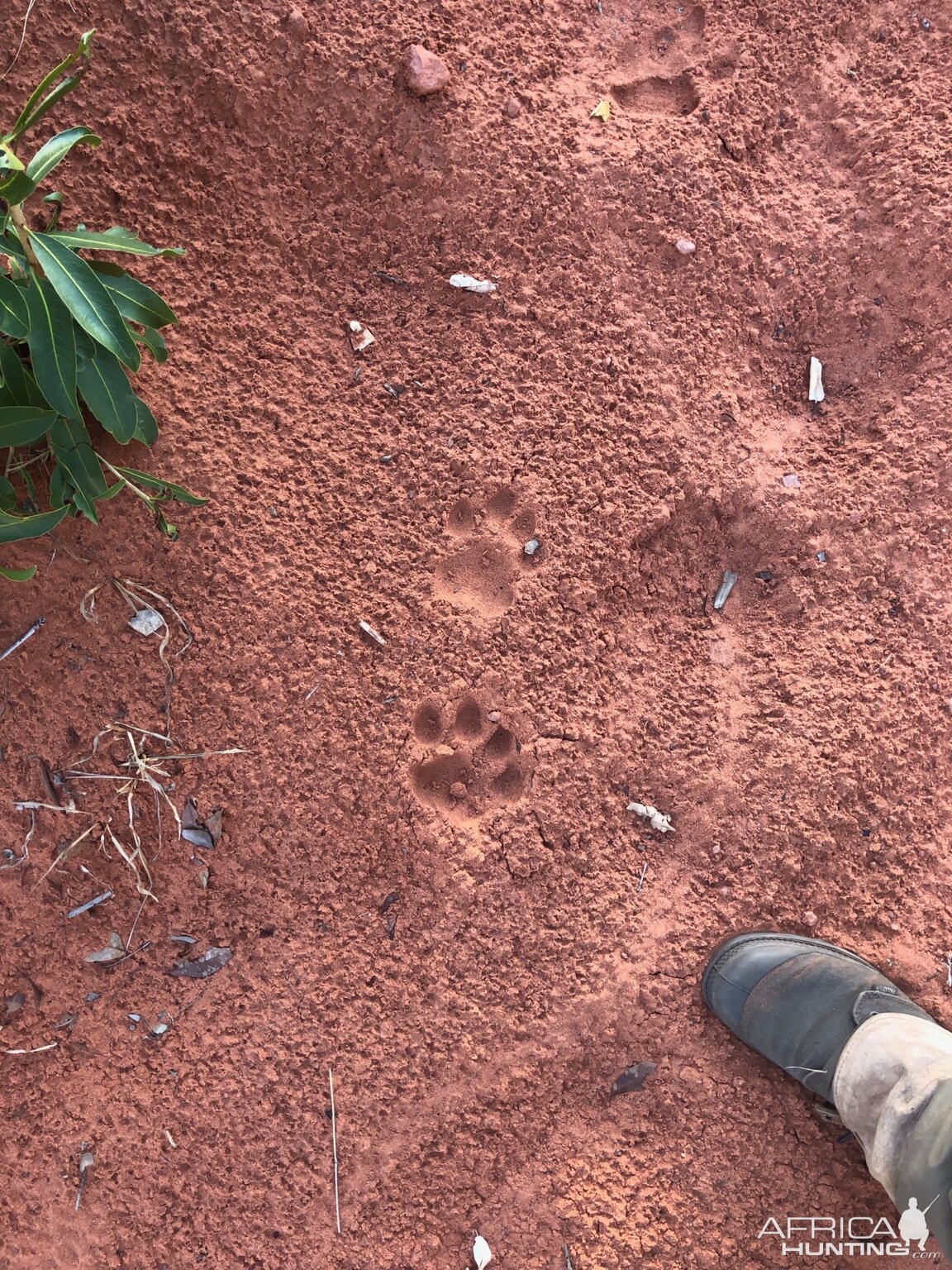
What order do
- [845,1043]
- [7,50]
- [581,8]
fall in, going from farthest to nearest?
[581,8], [845,1043], [7,50]

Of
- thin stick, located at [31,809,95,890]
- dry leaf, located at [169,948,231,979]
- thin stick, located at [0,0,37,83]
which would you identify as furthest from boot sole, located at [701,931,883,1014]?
thin stick, located at [0,0,37,83]

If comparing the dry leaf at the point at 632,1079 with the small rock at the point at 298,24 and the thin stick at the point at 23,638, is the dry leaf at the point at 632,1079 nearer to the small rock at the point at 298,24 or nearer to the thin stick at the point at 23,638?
the thin stick at the point at 23,638

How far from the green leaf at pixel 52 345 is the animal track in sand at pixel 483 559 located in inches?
33.5

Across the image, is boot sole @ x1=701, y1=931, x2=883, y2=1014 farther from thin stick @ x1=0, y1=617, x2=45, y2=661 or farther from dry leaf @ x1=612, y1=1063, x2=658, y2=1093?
thin stick @ x1=0, y1=617, x2=45, y2=661

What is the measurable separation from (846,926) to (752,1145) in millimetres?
546

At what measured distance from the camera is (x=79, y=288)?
5.11 feet

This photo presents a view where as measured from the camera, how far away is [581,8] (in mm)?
2121

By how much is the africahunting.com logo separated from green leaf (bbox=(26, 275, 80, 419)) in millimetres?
2329

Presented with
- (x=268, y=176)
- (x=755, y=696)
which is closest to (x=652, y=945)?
(x=755, y=696)

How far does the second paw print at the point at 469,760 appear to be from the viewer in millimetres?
1996

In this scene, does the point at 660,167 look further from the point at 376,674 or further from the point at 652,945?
the point at 652,945

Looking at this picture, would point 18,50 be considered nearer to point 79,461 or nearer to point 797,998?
point 79,461

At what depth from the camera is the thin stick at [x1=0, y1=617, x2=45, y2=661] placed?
1890mm

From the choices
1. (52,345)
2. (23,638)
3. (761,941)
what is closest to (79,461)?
(52,345)
